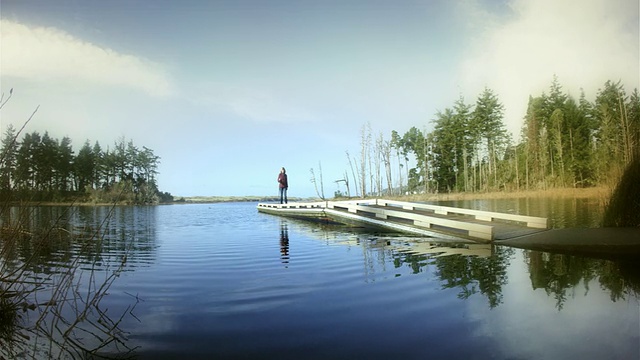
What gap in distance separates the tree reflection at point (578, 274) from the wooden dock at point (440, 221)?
2576 millimetres

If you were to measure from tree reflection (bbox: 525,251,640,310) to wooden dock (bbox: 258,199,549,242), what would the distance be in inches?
101

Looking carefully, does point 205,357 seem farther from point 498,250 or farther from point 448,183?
point 448,183

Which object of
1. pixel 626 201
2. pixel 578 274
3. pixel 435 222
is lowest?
pixel 578 274

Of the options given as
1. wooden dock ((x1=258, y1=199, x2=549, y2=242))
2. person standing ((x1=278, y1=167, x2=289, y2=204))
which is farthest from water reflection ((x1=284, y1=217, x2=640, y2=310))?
person standing ((x1=278, y1=167, x2=289, y2=204))

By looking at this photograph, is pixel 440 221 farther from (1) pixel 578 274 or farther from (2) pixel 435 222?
(1) pixel 578 274

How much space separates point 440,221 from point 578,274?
5.51m

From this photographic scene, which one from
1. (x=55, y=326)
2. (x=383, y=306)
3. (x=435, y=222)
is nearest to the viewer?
(x=55, y=326)

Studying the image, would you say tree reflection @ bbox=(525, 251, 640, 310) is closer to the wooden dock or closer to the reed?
the wooden dock

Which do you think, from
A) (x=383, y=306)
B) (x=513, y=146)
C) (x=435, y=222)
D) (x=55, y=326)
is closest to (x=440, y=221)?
(x=435, y=222)

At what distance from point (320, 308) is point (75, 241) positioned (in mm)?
11660

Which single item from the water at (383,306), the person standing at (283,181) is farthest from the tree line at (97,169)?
the water at (383,306)

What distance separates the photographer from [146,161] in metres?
70.8

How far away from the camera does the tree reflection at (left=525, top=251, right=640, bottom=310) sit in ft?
16.4

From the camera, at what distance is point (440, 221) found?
11445mm
